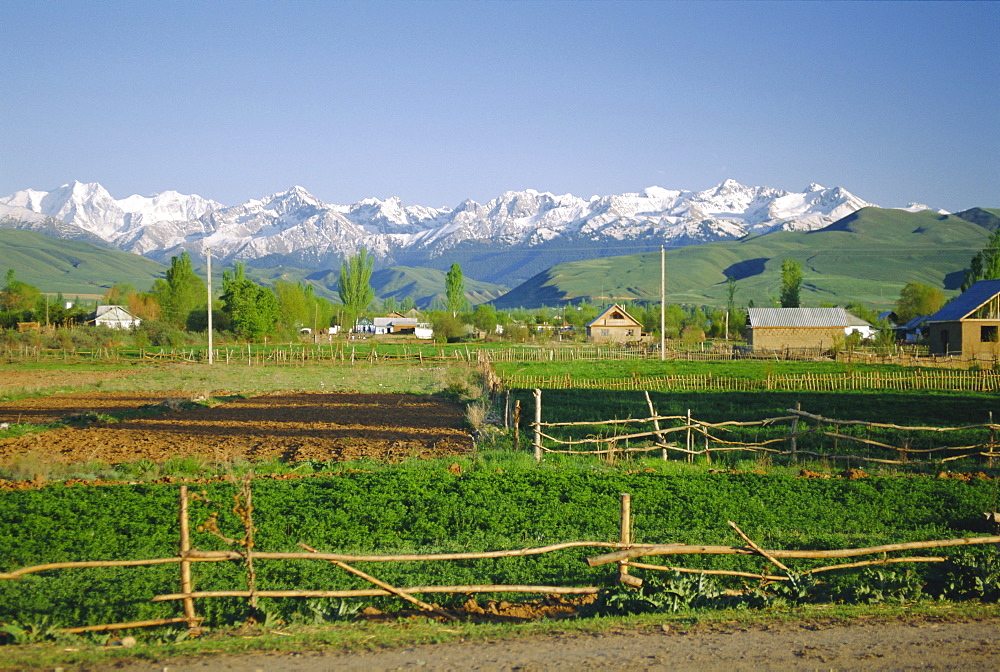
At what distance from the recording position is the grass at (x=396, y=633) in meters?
6.46

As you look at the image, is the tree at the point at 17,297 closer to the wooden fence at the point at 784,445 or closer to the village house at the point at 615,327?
the village house at the point at 615,327

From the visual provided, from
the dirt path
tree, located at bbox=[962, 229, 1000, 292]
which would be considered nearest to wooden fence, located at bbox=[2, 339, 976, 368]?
tree, located at bbox=[962, 229, 1000, 292]

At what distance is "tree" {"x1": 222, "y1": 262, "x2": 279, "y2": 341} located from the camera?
234 ft

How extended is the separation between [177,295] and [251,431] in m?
67.2

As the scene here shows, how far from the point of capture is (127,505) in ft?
36.5

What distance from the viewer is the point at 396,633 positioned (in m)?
7.06

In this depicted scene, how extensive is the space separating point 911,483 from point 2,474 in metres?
15.7

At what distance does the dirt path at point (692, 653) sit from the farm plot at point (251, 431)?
377 inches

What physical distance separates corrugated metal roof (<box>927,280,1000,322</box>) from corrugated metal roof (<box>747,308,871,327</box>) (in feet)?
57.3

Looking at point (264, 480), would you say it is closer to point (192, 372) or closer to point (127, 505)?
point (127, 505)

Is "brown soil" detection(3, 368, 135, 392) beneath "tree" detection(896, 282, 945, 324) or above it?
beneath

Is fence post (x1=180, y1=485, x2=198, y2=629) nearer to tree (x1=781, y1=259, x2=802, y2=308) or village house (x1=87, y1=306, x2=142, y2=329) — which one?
village house (x1=87, y1=306, x2=142, y2=329)

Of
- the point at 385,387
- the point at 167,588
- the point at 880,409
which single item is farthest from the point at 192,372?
the point at 167,588

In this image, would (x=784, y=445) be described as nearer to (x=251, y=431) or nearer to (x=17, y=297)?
(x=251, y=431)
